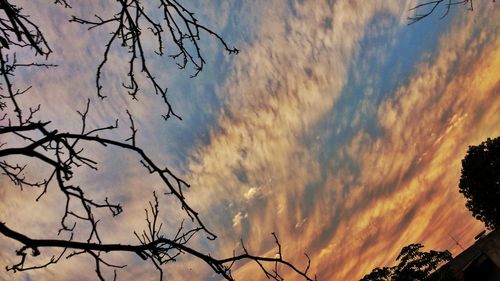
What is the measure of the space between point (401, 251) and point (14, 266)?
40.8m

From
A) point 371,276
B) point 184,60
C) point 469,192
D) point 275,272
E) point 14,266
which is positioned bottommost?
point 275,272

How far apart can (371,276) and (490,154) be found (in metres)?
18.4

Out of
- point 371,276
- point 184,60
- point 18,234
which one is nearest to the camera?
point 18,234

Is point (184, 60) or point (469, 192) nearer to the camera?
point (184, 60)

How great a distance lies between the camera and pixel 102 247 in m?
2.45

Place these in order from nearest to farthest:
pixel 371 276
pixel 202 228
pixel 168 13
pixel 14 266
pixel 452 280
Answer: pixel 14 266 < pixel 202 228 < pixel 168 13 < pixel 452 280 < pixel 371 276

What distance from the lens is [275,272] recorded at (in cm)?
271

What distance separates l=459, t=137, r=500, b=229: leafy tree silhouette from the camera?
3756cm

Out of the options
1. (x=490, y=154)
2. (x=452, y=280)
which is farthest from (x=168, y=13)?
(x=490, y=154)

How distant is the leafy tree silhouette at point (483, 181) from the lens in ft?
123

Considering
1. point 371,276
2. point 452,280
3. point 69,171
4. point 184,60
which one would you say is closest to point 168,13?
point 184,60

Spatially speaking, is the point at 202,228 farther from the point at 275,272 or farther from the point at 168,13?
the point at 168,13

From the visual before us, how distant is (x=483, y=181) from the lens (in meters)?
38.1

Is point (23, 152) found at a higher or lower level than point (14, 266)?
higher
